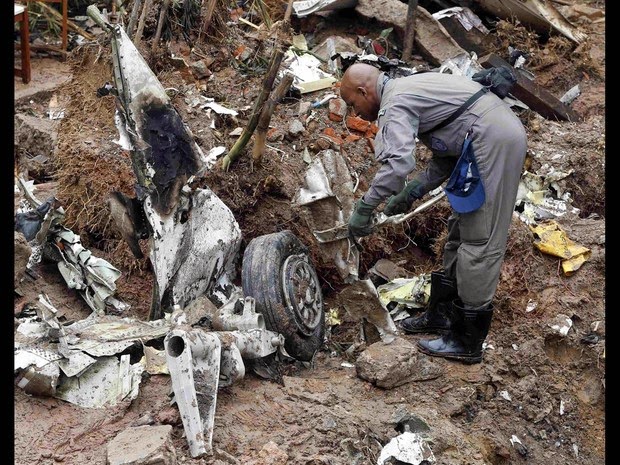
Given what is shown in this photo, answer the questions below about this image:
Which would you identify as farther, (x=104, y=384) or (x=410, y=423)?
(x=410, y=423)

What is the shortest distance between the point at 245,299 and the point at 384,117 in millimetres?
1331

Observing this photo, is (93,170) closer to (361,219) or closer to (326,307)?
(326,307)

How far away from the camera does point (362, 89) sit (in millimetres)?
4316

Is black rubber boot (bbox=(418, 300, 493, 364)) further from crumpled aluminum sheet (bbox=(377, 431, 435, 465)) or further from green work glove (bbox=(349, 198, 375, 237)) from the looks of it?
crumpled aluminum sheet (bbox=(377, 431, 435, 465))

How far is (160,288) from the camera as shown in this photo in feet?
14.3

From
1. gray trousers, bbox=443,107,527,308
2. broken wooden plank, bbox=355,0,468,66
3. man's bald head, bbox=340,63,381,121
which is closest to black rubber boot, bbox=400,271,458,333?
gray trousers, bbox=443,107,527,308

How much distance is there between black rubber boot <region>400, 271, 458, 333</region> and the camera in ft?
16.3

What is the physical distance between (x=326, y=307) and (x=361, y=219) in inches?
52.7

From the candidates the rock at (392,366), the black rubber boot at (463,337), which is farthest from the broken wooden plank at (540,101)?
the rock at (392,366)

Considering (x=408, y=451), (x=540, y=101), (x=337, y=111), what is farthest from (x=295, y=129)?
(x=408, y=451)

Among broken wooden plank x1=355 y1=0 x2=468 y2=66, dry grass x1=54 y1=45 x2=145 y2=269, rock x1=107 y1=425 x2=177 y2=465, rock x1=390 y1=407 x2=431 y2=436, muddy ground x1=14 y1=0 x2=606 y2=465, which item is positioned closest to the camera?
rock x1=107 y1=425 x2=177 y2=465

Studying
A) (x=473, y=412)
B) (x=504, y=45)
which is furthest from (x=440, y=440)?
(x=504, y=45)

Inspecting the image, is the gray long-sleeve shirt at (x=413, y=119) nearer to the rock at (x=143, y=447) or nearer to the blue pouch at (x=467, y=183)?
the blue pouch at (x=467, y=183)

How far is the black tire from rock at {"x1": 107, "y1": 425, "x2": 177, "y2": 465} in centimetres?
116
